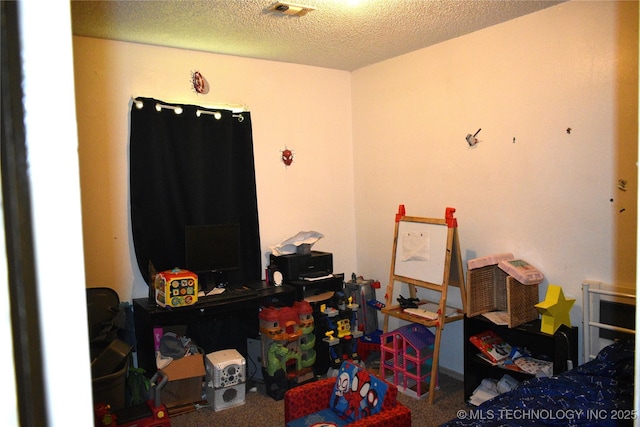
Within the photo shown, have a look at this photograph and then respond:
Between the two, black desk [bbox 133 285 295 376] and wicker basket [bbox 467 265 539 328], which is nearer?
wicker basket [bbox 467 265 539 328]

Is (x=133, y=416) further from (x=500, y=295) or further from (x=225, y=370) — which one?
(x=500, y=295)

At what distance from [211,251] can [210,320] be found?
558 mm

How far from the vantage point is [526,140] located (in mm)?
3131

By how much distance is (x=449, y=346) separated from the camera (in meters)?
3.72

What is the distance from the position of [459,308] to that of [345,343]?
932 millimetres

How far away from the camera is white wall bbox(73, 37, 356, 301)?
329 cm

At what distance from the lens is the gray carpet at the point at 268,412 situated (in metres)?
3.06

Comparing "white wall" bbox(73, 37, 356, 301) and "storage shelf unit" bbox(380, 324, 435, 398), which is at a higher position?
"white wall" bbox(73, 37, 356, 301)

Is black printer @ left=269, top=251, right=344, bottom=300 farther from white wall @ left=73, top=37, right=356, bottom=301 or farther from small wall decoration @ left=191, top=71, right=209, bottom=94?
small wall decoration @ left=191, top=71, right=209, bottom=94

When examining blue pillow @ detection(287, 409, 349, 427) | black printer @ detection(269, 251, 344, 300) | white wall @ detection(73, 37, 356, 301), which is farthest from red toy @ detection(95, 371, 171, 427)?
black printer @ detection(269, 251, 344, 300)

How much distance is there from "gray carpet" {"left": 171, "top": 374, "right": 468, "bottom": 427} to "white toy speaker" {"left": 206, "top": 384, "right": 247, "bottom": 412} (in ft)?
0.11

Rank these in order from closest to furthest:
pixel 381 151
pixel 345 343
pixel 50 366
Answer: pixel 50 366 < pixel 345 343 < pixel 381 151

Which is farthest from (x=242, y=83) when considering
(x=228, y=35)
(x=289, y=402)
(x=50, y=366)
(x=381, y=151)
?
(x=50, y=366)

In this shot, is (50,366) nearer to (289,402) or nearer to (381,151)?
(289,402)
